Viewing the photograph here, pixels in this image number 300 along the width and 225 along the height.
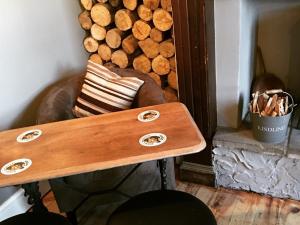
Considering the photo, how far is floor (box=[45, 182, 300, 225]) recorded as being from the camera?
1.79 meters

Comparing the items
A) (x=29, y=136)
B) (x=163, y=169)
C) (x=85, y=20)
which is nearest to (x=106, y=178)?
(x=163, y=169)

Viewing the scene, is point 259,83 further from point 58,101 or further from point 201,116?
point 58,101

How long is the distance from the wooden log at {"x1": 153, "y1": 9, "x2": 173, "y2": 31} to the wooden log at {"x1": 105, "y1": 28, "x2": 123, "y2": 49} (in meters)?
0.28

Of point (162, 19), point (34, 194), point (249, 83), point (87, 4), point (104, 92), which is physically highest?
point (87, 4)

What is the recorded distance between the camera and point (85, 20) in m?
2.19

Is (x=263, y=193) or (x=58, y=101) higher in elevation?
(x=58, y=101)

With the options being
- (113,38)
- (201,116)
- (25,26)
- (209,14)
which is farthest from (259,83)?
(25,26)

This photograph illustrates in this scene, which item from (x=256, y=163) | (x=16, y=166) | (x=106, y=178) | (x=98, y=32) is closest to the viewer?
(x=16, y=166)

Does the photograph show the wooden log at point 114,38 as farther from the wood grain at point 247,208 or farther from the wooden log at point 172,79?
the wood grain at point 247,208

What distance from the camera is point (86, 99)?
1.92 meters

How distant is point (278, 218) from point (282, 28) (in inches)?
44.0

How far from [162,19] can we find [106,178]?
3.08 feet

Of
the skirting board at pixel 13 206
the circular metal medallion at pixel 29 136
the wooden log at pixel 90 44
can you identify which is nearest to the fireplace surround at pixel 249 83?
the wooden log at pixel 90 44

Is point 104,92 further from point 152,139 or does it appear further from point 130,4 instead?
point 152,139
